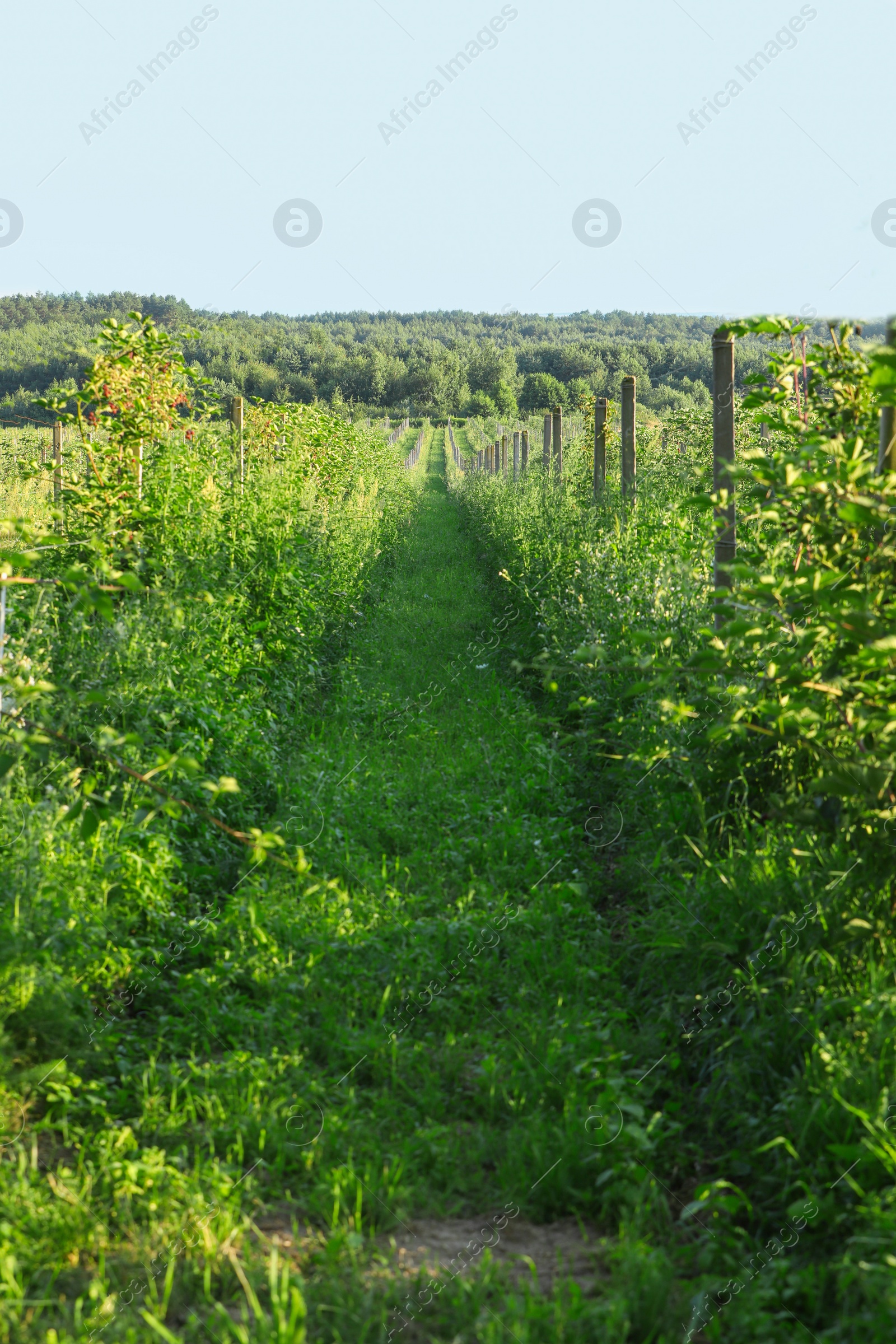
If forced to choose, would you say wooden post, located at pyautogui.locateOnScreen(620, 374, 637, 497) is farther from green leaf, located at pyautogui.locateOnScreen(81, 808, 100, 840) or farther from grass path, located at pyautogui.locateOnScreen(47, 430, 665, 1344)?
green leaf, located at pyautogui.locateOnScreen(81, 808, 100, 840)

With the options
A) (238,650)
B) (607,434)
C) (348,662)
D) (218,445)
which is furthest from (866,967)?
(607,434)

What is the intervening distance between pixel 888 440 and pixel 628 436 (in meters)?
6.48

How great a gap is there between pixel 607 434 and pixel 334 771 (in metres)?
10.8

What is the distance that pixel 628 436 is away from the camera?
9.47 metres

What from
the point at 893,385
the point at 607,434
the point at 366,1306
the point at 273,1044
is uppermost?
the point at 607,434

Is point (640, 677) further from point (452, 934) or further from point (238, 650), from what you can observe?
point (238, 650)

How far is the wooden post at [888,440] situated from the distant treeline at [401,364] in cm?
4503

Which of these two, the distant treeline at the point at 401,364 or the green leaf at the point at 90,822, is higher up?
the distant treeline at the point at 401,364

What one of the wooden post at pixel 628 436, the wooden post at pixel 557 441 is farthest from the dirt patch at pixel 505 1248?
the wooden post at pixel 557 441

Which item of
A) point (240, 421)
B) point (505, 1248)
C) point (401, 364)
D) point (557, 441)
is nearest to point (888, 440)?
point (505, 1248)

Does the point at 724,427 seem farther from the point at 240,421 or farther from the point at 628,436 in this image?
the point at 240,421

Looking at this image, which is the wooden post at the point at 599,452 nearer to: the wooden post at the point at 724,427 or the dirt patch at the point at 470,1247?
the wooden post at the point at 724,427

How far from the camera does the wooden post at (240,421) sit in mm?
10859

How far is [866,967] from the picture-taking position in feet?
9.64
